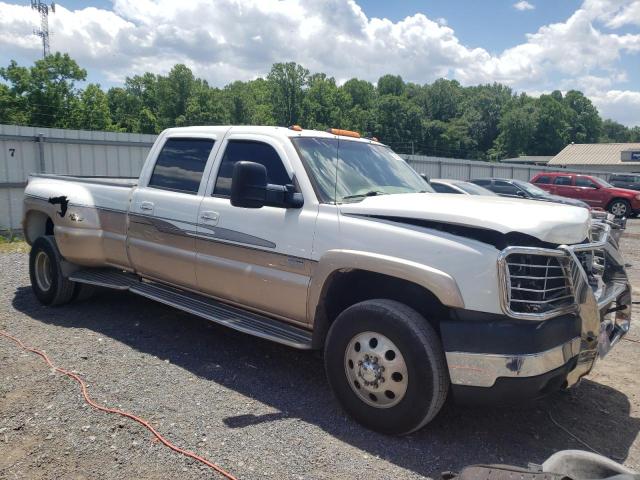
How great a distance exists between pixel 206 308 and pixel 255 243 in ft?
2.83

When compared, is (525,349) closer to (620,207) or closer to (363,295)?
(363,295)

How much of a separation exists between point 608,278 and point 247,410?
2.71m

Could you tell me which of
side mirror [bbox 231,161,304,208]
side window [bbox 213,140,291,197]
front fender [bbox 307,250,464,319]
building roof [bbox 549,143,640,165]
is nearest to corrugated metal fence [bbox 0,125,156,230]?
side window [bbox 213,140,291,197]

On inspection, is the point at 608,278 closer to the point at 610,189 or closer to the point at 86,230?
the point at 86,230

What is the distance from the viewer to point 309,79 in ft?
244

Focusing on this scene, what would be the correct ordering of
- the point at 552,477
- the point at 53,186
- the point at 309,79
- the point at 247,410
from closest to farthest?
the point at 552,477
the point at 247,410
the point at 53,186
the point at 309,79

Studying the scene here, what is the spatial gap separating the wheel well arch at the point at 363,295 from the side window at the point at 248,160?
0.93m

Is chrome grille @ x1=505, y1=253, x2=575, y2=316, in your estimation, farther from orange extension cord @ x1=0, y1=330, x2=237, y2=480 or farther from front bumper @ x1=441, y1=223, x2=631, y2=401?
orange extension cord @ x1=0, y1=330, x2=237, y2=480

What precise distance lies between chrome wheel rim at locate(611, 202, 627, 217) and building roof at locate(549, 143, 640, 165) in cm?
3922

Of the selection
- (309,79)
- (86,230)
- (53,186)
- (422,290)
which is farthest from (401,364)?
(309,79)

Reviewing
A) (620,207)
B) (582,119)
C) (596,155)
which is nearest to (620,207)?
(620,207)

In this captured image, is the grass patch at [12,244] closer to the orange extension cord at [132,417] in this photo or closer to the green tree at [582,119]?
the orange extension cord at [132,417]

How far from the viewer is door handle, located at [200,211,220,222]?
177 inches

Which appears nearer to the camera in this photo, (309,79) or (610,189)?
(610,189)
